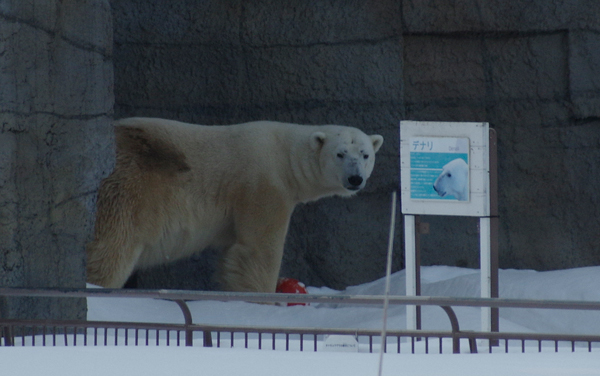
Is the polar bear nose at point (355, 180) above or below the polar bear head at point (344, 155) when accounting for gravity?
below

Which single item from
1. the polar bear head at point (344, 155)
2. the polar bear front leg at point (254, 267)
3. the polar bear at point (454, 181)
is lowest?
the polar bear front leg at point (254, 267)

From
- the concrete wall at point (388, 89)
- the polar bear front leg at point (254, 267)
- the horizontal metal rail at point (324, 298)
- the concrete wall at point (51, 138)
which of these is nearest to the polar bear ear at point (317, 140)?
the polar bear front leg at point (254, 267)

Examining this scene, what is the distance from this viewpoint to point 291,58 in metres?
6.25

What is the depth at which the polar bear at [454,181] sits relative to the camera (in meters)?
3.39

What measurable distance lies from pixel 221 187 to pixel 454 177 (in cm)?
222

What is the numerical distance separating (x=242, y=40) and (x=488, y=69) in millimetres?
1916

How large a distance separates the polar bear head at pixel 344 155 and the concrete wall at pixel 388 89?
0.89 m

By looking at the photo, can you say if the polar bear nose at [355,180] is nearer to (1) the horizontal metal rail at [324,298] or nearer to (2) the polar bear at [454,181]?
(2) the polar bear at [454,181]

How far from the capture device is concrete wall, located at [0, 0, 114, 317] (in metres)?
3.06

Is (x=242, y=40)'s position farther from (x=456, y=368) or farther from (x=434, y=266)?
(x=456, y=368)

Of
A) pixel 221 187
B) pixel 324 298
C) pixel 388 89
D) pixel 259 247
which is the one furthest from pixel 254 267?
pixel 324 298

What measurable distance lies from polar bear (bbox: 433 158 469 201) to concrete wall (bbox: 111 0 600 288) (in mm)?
2846

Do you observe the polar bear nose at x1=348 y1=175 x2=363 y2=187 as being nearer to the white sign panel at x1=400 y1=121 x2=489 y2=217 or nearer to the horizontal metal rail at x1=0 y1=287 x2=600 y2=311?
the white sign panel at x1=400 y1=121 x2=489 y2=217

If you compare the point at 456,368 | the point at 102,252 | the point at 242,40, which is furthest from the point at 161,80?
the point at 456,368
